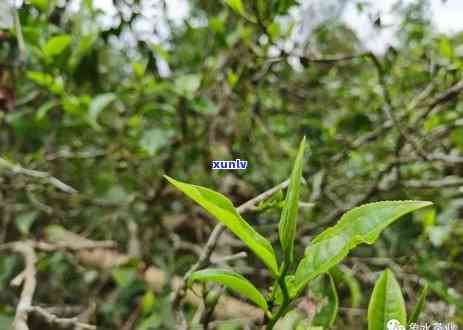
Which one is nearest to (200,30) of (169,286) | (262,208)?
(169,286)

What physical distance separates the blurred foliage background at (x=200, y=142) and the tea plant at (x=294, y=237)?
1.63 feet

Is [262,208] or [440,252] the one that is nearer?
[262,208]

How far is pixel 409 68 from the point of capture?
137cm

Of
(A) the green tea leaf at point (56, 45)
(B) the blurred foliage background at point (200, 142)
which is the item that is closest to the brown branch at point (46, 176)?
(B) the blurred foliage background at point (200, 142)

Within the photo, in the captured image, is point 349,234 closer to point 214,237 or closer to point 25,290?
point 214,237

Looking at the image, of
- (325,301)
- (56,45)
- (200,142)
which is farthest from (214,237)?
(200,142)

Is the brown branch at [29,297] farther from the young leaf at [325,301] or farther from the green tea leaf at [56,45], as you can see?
the green tea leaf at [56,45]

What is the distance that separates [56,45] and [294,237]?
2.36 feet

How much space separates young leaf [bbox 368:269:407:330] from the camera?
44cm

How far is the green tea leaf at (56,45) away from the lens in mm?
922

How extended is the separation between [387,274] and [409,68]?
1044 mm

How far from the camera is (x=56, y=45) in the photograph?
0.94m

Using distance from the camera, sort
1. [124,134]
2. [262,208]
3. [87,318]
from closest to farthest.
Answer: [262,208], [87,318], [124,134]

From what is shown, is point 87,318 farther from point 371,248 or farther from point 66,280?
point 371,248
